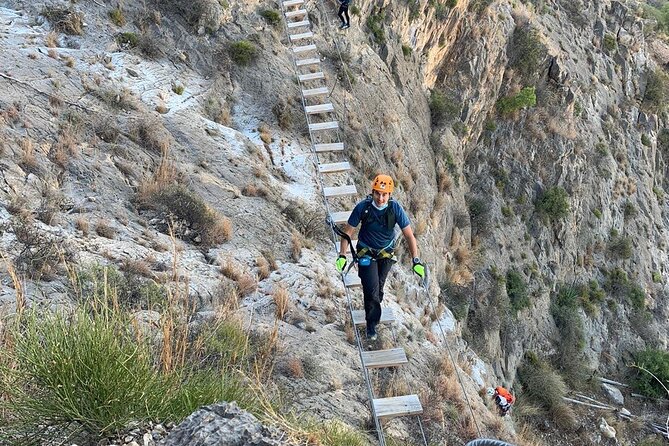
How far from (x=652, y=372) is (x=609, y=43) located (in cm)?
1657

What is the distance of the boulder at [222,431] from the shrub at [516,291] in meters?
16.0

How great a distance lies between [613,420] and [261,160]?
47.5ft

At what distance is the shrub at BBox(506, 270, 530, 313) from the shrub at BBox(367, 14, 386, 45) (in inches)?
363

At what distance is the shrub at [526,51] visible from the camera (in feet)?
69.7

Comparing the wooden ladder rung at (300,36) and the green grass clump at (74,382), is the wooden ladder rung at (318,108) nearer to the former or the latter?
the wooden ladder rung at (300,36)

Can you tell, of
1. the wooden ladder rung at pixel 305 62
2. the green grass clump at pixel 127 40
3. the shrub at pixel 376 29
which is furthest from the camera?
the shrub at pixel 376 29

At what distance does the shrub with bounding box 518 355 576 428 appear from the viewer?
15820 millimetres

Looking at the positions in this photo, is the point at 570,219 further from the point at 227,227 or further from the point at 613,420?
the point at 227,227

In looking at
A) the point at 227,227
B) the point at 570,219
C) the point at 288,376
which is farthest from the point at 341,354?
the point at 570,219

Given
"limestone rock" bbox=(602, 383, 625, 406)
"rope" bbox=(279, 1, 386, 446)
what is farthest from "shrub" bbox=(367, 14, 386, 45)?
"limestone rock" bbox=(602, 383, 625, 406)

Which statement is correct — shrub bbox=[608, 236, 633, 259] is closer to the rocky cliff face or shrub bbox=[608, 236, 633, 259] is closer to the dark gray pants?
the rocky cliff face

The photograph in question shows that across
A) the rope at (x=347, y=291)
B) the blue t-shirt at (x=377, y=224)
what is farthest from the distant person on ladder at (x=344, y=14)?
the blue t-shirt at (x=377, y=224)

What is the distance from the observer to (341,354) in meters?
7.03

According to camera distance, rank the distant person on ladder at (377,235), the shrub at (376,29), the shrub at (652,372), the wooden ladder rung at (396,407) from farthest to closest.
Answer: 1. the shrub at (652,372)
2. the shrub at (376,29)
3. the distant person on ladder at (377,235)
4. the wooden ladder rung at (396,407)
